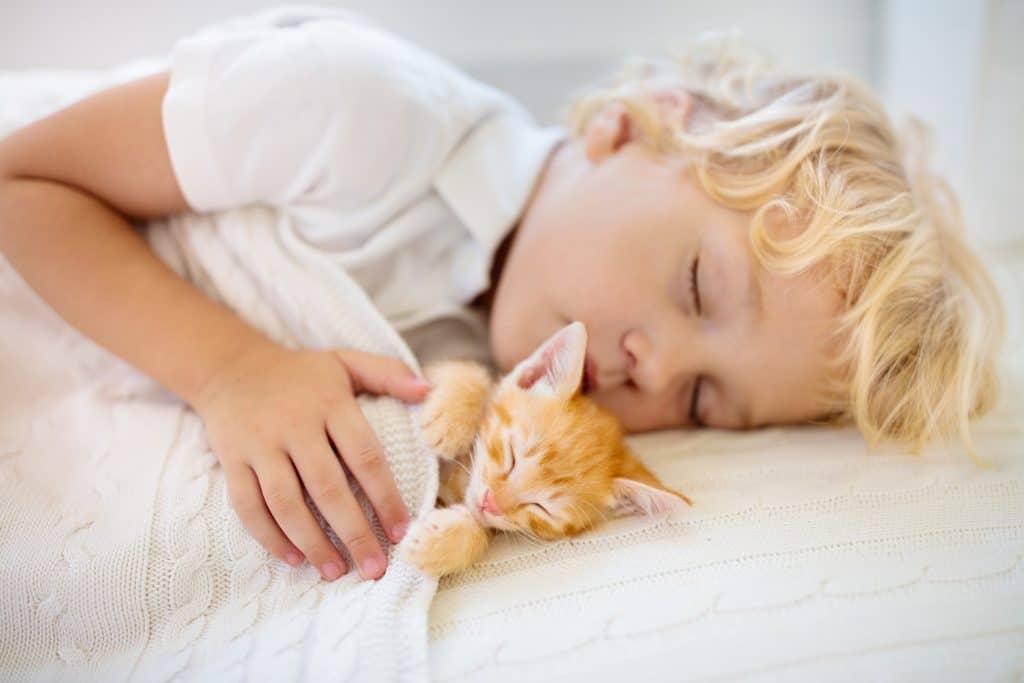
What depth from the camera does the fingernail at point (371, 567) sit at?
0.75m

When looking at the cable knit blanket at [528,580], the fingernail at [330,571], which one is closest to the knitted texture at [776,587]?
the cable knit blanket at [528,580]

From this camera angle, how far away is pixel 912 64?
1692 mm

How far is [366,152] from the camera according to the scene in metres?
0.99

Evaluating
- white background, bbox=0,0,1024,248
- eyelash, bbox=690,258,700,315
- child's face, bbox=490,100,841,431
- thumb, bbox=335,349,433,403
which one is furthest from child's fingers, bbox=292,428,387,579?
white background, bbox=0,0,1024,248

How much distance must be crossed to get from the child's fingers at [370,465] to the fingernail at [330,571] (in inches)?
2.5

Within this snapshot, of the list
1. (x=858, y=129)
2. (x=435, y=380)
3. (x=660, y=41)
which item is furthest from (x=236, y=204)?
(x=660, y=41)

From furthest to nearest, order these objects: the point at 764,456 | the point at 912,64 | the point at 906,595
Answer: the point at 912,64
the point at 764,456
the point at 906,595

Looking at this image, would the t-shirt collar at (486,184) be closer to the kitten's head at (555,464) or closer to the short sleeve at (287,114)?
the short sleeve at (287,114)

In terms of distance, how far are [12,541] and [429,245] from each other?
67cm

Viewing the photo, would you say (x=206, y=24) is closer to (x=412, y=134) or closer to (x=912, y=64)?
(x=412, y=134)

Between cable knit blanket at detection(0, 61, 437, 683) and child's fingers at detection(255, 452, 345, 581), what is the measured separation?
0.02 meters

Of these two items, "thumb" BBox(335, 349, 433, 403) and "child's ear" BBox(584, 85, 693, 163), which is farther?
"child's ear" BBox(584, 85, 693, 163)

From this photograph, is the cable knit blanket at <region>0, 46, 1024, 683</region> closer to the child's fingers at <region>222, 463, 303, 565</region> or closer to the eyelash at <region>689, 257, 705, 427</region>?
the child's fingers at <region>222, 463, 303, 565</region>

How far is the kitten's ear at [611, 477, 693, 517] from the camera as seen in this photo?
2.53 ft
